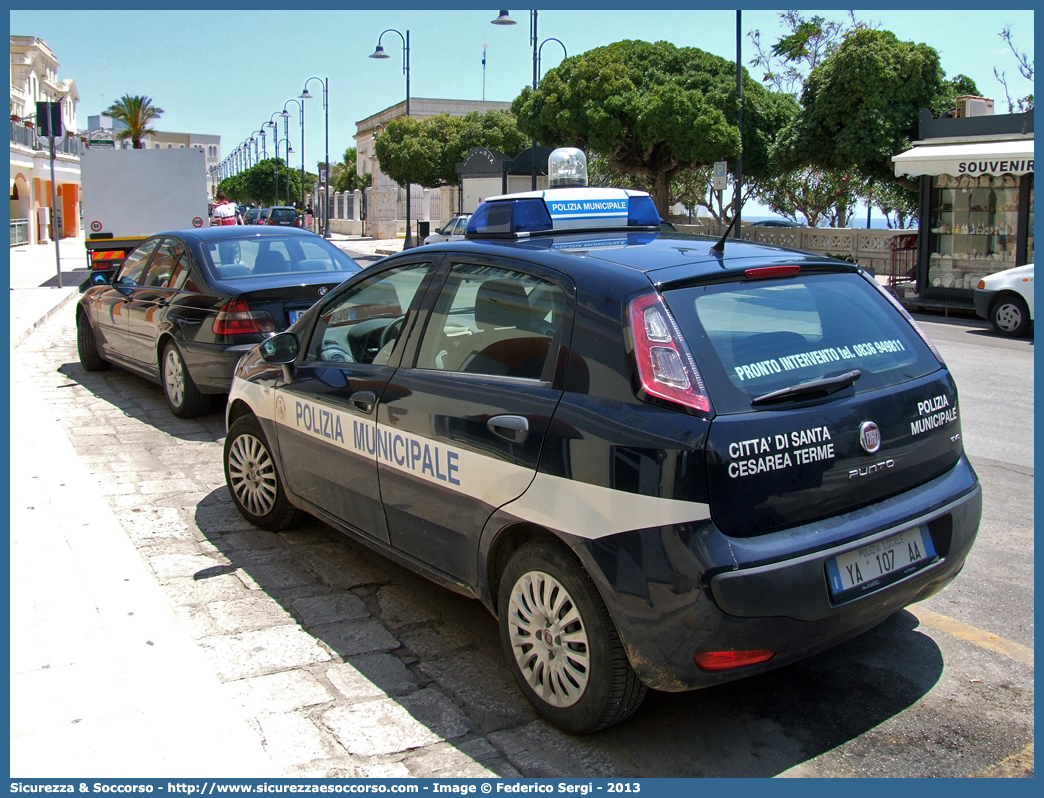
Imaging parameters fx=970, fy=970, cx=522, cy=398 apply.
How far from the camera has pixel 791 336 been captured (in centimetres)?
332

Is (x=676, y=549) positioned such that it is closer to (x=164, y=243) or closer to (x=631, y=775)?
(x=631, y=775)

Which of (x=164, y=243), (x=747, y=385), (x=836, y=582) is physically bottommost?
(x=836, y=582)

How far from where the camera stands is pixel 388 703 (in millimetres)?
3521

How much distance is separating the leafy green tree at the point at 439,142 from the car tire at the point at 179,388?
122ft

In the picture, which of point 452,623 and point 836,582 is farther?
point 452,623

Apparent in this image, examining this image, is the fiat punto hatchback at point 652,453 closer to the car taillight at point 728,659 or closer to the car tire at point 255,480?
the car taillight at point 728,659

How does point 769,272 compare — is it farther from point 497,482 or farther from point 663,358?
point 497,482

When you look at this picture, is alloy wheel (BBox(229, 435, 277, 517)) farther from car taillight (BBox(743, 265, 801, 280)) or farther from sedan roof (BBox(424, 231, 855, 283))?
car taillight (BBox(743, 265, 801, 280))

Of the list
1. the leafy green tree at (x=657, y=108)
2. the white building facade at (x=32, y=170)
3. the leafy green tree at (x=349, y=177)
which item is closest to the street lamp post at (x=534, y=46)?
the leafy green tree at (x=657, y=108)

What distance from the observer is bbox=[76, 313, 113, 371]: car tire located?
1024 centimetres

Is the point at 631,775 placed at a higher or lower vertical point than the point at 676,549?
lower
